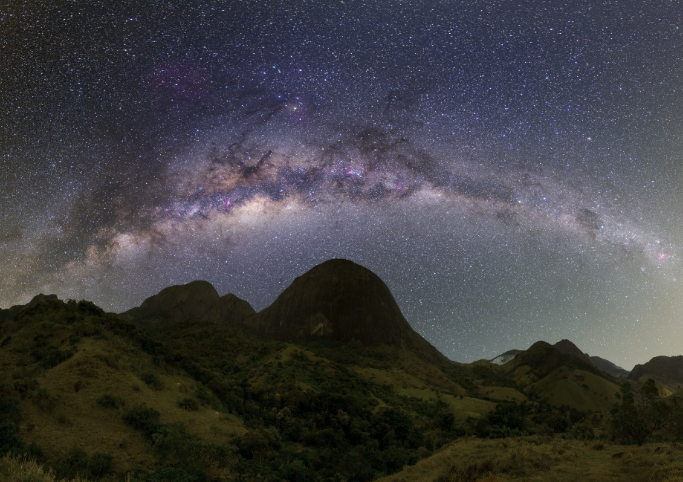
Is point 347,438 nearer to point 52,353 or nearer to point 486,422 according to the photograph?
point 486,422

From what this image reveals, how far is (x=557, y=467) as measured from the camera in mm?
19750

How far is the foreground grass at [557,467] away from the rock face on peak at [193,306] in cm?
12000

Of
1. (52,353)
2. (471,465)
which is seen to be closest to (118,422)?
(52,353)

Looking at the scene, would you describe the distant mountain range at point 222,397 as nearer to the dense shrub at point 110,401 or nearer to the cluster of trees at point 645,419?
the dense shrub at point 110,401

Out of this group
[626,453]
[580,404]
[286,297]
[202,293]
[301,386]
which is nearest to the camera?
[626,453]

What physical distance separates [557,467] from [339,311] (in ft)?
328

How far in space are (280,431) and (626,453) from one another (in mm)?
27351

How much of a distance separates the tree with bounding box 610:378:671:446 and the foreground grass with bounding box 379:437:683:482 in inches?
355

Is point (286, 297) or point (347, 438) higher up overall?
point (286, 297)

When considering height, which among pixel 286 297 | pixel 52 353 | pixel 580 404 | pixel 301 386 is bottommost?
pixel 580 404

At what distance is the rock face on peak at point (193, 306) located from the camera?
136 meters

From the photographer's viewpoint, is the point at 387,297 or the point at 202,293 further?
the point at 202,293

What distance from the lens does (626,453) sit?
2244 centimetres

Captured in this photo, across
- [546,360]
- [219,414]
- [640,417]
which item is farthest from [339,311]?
[640,417]
